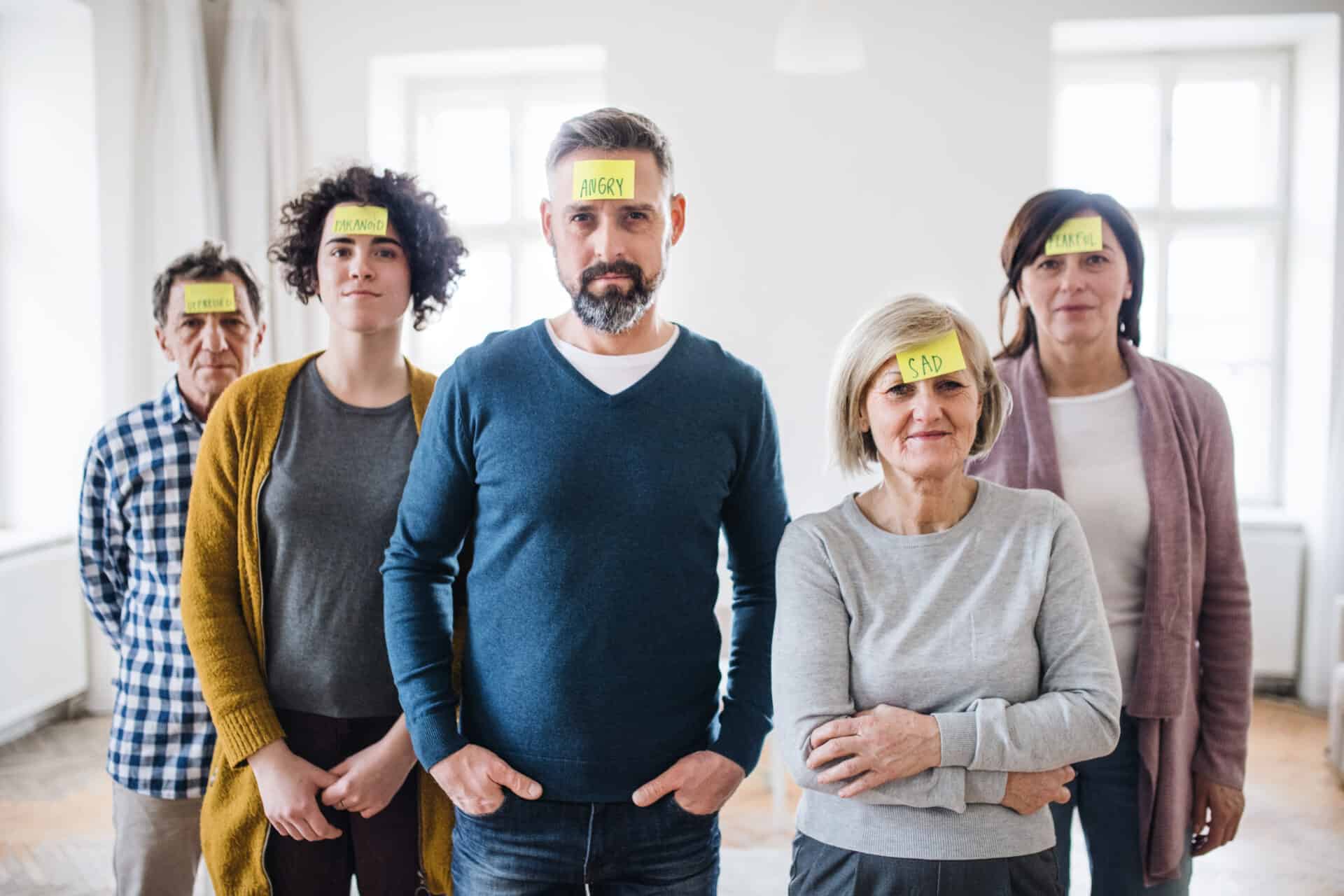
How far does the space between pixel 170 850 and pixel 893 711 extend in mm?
1365

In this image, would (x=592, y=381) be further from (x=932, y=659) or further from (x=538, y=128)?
(x=538, y=128)

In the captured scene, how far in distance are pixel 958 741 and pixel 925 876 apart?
18cm

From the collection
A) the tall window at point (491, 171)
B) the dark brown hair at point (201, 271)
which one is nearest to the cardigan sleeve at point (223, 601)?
the dark brown hair at point (201, 271)

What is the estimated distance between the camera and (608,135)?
52.7 inches

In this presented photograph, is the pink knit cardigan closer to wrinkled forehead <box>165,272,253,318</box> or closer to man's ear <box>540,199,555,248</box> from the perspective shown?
man's ear <box>540,199,555,248</box>

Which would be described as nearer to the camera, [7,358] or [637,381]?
[637,381]

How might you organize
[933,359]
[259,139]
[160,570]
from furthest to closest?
[259,139] → [160,570] → [933,359]

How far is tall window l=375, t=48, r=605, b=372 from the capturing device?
490 centimetres

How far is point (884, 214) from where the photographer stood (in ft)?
14.0

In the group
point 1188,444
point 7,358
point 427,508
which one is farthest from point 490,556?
point 7,358

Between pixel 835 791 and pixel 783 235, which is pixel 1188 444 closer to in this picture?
pixel 835 791

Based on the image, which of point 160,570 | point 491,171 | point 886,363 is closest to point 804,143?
point 491,171

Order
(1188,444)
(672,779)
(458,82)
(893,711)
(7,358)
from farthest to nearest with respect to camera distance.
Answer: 1. (458,82)
2. (7,358)
3. (1188,444)
4. (672,779)
5. (893,711)

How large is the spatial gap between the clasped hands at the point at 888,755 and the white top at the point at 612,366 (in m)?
0.53
